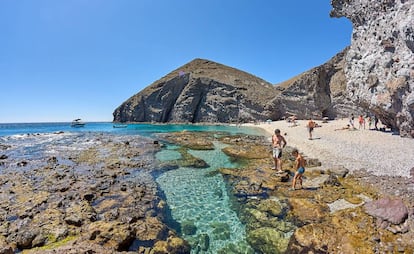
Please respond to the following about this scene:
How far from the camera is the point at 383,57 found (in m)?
18.5

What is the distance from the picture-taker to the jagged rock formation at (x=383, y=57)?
1577 centimetres

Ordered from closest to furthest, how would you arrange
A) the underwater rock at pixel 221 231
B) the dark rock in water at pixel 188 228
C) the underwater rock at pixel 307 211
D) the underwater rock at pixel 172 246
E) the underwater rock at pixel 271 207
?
the underwater rock at pixel 172 246 → the underwater rock at pixel 221 231 → the dark rock in water at pixel 188 228 → the underwater rock at pixel 307 211 → the underwater rock at pixel 271 207

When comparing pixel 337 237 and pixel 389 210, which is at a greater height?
pixel 389 210

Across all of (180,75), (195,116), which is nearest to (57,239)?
(195,116)

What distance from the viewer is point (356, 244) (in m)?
5.47

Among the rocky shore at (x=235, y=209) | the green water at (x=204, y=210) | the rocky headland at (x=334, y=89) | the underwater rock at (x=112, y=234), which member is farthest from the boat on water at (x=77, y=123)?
the underwater rock at (x=112, y=234)

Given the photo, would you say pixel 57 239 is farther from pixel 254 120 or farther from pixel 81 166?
pixel 254 120

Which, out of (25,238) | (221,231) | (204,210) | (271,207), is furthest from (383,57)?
(25,238)

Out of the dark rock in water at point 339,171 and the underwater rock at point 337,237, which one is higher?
the dark rock in water at point 339,171

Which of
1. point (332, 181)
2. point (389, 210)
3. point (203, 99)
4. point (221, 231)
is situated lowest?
point (221, 231)

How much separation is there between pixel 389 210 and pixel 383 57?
17979mm

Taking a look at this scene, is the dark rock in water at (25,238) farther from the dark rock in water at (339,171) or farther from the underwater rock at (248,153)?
the underwater rock at (248,153)

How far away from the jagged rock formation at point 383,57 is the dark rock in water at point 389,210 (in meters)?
13.3

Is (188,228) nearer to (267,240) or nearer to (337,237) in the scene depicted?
(267,240)
